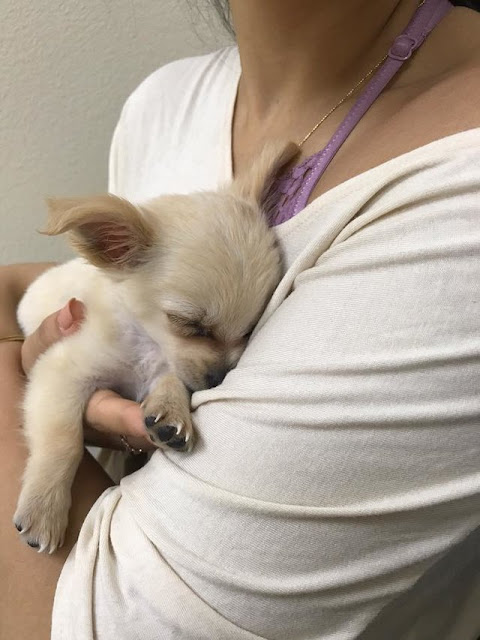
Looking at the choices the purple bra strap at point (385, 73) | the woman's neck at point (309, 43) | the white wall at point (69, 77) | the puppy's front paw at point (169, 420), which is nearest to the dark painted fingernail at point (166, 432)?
the puppy's front paw at point (169, 420)

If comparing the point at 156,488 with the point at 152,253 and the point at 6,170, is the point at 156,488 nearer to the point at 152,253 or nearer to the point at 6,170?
the point at 152,253

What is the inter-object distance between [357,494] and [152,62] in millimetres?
1791

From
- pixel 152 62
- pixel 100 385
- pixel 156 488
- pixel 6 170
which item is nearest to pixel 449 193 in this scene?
pixel 156 488

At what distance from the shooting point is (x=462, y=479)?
2.24ft

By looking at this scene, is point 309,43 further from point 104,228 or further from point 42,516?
point 42,516

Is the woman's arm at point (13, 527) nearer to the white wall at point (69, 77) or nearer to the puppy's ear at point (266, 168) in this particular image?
the puppy's ear at point (266, 168)

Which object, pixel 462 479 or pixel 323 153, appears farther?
pixel 323 153

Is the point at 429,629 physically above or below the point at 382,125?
below

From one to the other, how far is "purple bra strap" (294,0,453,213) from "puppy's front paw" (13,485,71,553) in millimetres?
706

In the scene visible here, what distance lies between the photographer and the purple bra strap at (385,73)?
1081 mm

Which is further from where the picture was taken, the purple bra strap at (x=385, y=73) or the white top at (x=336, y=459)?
the purple bra strap at (x=385, y=73)

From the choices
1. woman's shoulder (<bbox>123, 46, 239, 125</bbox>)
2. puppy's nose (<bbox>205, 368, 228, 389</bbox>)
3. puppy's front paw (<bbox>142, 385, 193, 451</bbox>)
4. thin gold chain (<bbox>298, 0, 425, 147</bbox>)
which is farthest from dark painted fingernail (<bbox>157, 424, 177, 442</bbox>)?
woman's shoulder (<bbox>123, 46, 239, 125</bbox>)

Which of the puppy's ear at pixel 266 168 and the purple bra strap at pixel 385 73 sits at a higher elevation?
the purple bra strap at pixel 385 73

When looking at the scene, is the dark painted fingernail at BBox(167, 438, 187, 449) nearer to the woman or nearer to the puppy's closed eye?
the woman
